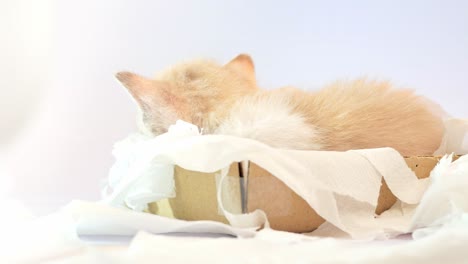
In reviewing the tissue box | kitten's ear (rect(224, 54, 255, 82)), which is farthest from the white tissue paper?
kitten's ear (rect(224, 54, 255, 82))

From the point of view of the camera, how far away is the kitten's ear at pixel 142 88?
0.81 m

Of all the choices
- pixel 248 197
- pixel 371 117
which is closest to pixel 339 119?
pixel 371 117

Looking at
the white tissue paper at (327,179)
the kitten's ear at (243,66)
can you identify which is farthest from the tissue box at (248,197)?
the kitten's ear at (243,66)

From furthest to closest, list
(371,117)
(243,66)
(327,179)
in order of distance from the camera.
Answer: (243,66) → (371,117) → (327,179)

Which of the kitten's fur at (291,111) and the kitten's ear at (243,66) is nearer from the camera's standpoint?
the kitten's fur at (291,111)

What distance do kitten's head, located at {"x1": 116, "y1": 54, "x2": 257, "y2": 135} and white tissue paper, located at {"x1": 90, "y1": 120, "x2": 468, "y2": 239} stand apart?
0.04 meters

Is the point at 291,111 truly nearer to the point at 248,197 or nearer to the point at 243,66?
the point at 248,197

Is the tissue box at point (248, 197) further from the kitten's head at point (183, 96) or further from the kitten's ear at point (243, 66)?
the kitten's ear at point (243, 66)

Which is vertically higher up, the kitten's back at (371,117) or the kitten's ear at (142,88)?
the kitten's ear at (142,88)

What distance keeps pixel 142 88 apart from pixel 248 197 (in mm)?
220

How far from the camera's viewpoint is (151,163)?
0.77m

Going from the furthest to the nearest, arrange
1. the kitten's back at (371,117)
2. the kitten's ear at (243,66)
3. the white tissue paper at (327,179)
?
the kitten's ear at (243,66)
the kitten's back at (371,117)
the white tissue paper at (327,179)

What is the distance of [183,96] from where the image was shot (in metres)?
0.84

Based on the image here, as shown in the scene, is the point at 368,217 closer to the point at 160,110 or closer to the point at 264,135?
the point at 264,135
